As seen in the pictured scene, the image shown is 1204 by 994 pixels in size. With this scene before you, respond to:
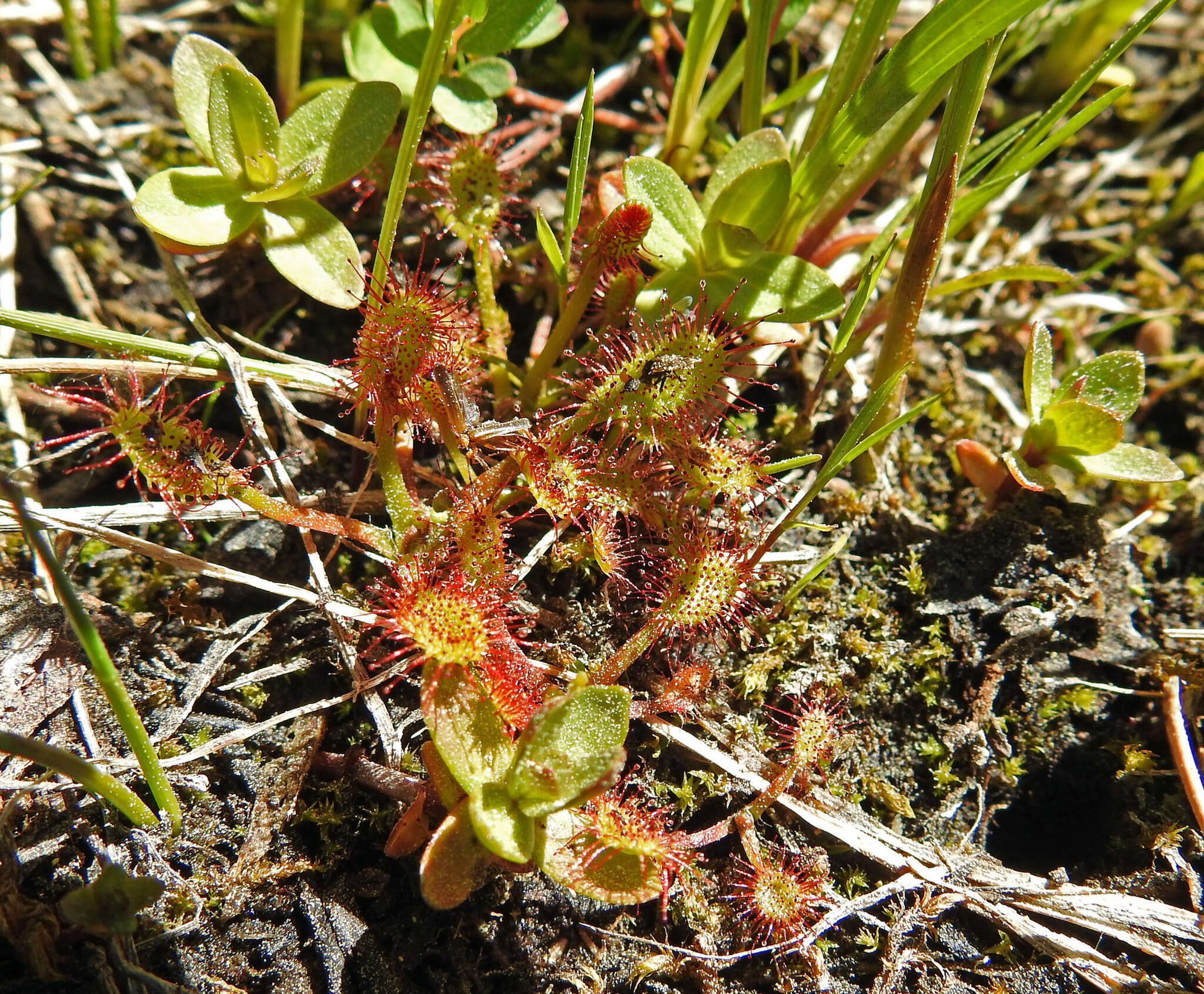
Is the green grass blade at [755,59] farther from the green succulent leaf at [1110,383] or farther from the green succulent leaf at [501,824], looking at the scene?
the green succulent leaf at [501,824]

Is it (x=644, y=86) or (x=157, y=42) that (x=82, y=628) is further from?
(x=644, y=86)

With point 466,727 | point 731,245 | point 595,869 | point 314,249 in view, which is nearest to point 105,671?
point 466,727

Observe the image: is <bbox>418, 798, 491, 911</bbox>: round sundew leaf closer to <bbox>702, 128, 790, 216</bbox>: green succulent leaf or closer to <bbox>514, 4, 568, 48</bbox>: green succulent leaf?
<bbox>702, 128, 790, 216</bbox>: green succulent leaf

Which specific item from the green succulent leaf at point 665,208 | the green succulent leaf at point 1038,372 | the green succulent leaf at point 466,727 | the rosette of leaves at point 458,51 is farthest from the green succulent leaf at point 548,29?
the green succulent leaf at point 466,727

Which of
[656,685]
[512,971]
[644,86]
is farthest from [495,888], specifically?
[644,86]

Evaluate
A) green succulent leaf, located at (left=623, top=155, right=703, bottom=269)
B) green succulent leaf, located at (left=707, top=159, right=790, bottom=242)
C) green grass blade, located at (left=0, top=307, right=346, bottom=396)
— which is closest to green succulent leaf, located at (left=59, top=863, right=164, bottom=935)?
green grass blade, located at (left=0, top=307, right=346, bottom=396)
